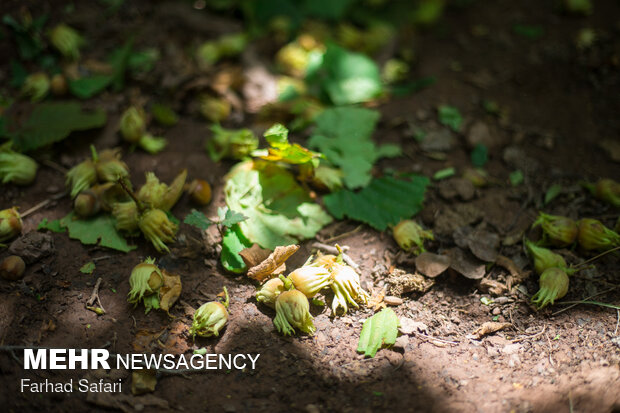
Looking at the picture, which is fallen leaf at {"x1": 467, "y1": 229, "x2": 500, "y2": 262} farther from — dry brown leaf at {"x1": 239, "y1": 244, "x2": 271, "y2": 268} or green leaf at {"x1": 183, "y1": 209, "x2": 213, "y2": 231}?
green leaf at {"x1": 183, "y1": 209, "x2": 213, "y2": 231}

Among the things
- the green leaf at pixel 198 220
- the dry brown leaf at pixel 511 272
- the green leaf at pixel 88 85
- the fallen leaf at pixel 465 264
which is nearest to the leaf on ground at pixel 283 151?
the green leaf at pixel 198 220

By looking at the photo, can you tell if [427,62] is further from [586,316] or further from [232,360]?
[232,360]

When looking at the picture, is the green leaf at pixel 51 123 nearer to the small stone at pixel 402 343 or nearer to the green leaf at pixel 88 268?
the green leaf at pixel 88 268

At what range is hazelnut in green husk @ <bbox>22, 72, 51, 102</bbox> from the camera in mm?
3482

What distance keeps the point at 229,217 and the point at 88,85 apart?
6.67ft

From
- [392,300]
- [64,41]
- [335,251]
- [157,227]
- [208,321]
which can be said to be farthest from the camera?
[64,41]

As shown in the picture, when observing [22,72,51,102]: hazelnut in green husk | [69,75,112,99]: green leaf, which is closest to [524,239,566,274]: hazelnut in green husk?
[69,75,112,99]: green leaf

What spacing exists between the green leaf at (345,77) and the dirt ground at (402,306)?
0.25 m

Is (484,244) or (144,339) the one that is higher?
(484,244)

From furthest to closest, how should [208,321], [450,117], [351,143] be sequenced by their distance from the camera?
[450,117] < [351,143] < [208,321]

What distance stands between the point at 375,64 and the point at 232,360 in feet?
10.4

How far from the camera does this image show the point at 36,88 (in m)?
3.49

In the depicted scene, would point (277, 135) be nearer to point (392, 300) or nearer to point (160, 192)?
point (160, 192)

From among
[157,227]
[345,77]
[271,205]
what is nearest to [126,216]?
[157,227]
